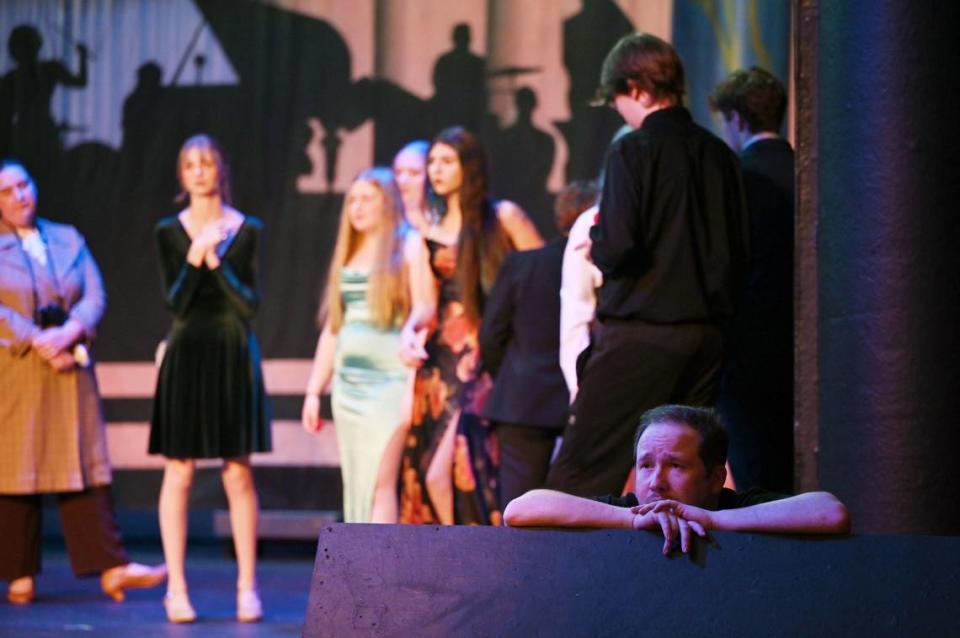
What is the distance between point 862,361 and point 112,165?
5649 mm

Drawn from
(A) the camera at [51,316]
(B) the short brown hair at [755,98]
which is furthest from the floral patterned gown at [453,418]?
(B) the short brown hair at [755,98]

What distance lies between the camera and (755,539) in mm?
2195

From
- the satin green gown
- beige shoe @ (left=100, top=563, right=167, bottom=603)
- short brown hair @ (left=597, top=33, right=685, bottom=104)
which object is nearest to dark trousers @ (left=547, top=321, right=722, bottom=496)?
short brown hair @ (left=597, top=33, right=685, bottom=104)

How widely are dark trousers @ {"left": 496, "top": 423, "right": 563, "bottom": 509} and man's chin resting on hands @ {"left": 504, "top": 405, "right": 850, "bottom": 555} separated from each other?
247 centimetres

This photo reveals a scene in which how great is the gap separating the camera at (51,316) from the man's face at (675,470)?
409 centimetres

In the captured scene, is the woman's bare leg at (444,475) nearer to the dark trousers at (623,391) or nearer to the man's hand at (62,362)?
the man's hand at (62,362)

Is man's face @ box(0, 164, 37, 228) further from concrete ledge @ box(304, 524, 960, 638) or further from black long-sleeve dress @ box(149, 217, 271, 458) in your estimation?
concrete ledge @ box(304, 524, 960, 638)

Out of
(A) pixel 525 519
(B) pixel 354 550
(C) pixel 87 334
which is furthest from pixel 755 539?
(C) pixel 87 334

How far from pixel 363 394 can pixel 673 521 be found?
13.6 feet

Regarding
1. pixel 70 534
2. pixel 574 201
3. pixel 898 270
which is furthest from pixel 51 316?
pixel 898 270

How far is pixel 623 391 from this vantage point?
3.93 metres

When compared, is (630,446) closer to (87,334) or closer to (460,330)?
(460,330)

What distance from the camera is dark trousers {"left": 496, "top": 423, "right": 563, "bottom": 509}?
5379mm

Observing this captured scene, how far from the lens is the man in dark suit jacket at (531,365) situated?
538cm
